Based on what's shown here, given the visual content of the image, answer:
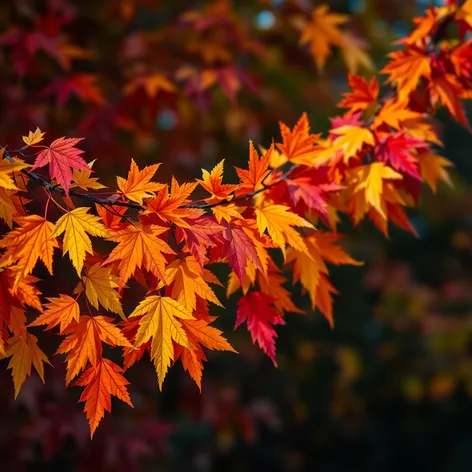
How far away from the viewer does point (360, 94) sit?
76.0 inches

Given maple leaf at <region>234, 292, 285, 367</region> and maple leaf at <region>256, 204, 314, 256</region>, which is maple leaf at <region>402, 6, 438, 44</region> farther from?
maple leaf at <region>234, 292, 285, 367</region>

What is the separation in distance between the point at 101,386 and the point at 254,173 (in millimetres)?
603

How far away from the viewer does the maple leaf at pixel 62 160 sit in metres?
1.44

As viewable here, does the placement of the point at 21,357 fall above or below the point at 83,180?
below

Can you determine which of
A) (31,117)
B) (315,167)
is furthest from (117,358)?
(315,167)

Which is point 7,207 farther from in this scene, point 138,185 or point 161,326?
point 161,326

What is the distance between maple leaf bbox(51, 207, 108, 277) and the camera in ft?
4.52

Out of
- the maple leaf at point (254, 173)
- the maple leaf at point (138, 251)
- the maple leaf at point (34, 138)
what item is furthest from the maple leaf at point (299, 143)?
the maple leaf at point (34, 138)

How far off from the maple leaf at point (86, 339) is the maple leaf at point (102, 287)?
4 cm

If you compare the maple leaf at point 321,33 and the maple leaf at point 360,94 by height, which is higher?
the maple leaf at point 360,94

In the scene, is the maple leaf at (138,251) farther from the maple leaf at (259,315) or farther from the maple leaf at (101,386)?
the maple leaf at (259,315)

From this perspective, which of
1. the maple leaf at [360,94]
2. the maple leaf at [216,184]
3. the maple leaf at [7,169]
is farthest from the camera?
the maple leaf at [360,94]

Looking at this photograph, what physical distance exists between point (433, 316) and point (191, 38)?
4.29 meters

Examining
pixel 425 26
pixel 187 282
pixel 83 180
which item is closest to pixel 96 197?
pixel 83 180
